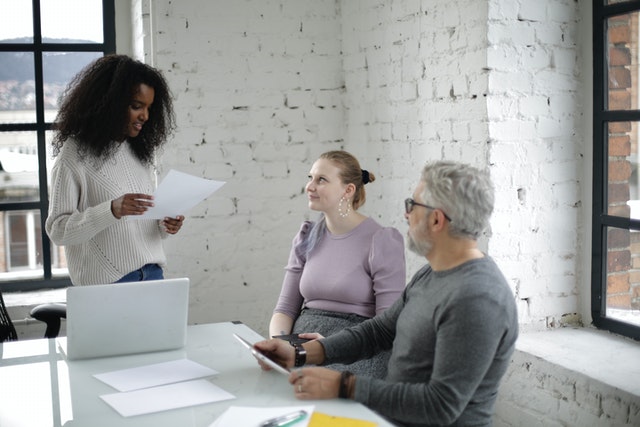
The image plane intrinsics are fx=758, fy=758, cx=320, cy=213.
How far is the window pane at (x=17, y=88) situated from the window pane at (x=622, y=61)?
8.96 ft

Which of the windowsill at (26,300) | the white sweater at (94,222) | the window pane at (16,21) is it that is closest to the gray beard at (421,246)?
the white sweater at (94,222)

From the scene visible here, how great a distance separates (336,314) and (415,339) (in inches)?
31.4

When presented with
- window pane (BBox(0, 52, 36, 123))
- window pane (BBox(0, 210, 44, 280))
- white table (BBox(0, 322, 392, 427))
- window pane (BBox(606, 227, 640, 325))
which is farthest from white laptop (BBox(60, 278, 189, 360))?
window pane (BBox(0, 52, 36, 123))

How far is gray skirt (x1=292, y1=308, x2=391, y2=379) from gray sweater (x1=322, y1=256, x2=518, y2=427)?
0.57 metres

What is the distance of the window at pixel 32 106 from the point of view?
3.79 m

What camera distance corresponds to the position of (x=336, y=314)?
8.83 ft

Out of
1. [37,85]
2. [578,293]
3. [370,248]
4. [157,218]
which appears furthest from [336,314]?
[37,85]

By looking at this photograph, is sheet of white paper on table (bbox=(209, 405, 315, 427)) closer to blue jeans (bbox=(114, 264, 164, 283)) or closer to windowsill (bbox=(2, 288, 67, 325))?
blue jeans (bbox=(114, 264, 164, 283))

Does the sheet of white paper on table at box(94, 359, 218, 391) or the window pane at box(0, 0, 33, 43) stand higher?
the window pane at box(0, 0, 33, 43)

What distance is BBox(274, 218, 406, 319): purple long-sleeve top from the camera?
264 centimetres

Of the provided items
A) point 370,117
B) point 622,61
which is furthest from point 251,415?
point 370,117

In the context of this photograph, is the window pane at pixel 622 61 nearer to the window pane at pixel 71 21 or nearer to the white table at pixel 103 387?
the white table at pixel 103 387

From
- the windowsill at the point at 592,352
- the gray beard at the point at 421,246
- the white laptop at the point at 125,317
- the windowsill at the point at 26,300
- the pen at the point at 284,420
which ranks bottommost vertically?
the windowsill at the point at 592,352

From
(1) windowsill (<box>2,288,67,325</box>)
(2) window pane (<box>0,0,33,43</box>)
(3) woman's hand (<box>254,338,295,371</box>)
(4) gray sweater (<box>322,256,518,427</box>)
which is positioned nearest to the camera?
(4) gray sweater (<box>322,256,518,427</box>)
